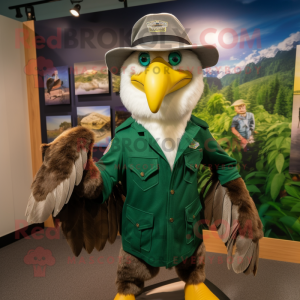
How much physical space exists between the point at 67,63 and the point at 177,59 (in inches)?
65.3

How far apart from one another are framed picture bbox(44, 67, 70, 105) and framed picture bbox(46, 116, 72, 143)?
0.15m

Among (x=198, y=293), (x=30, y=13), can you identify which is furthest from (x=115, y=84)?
(x=198, y=293)

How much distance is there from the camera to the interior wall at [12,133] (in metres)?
2.23

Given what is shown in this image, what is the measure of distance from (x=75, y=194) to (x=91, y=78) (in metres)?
1.55

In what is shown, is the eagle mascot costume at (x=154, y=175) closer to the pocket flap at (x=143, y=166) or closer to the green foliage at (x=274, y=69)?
the pocket flap at (x=143, y=166)

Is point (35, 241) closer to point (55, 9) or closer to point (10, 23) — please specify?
point (10, 23)

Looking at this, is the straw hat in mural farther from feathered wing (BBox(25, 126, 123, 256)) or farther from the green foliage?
the green foliage

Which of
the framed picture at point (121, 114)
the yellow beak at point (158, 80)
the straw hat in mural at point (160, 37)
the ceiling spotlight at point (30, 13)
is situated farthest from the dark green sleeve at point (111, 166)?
the ceiling spotlight at point (30, 13)

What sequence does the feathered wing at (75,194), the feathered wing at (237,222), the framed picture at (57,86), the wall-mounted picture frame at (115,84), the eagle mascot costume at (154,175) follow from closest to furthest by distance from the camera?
the feathered wing at (75,194), the eagle mascot costume at (154,175), the feathered wing at (237,222), the wall-mounted picture frame at (115,84), the framed picture at (57,86)

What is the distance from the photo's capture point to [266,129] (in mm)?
1914

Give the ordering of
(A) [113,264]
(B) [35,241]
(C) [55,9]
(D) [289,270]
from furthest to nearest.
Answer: (C) [55,9], (B) [35,241], (A) [113,264], (D) [289,270]

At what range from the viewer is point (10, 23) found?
2234 millimetres

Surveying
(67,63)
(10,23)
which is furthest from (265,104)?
(10,23)

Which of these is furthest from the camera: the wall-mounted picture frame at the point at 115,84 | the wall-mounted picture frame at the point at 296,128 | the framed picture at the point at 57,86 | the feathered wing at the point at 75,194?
the framed picture at the point at 57,86
